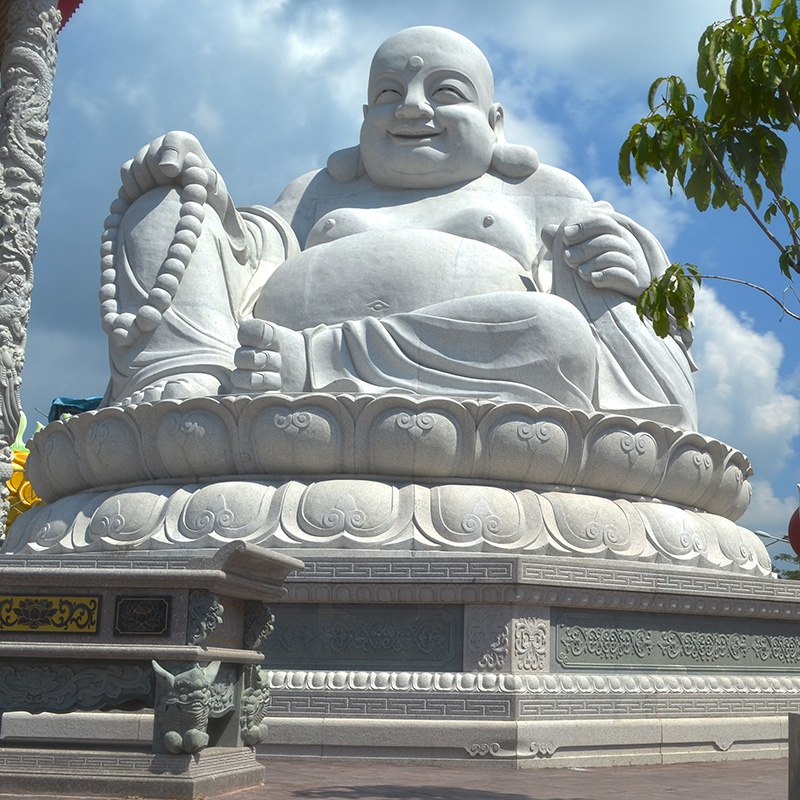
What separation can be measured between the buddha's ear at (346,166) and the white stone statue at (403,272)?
0.01m

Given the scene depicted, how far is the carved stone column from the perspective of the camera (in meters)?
9.40

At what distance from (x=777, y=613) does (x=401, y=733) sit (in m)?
2.77

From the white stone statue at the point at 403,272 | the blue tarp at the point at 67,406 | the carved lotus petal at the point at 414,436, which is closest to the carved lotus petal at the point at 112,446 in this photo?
the white stone statue at the point at 403,272

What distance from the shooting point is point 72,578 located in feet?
13.9

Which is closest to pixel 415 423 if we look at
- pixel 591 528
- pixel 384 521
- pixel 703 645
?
pixel 384 521

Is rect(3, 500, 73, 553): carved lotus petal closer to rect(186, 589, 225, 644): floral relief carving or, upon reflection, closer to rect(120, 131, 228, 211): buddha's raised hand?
rect(120, 131, 228, 211): buddha's raised hand

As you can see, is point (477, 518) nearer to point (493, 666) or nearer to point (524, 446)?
point (524, 446)

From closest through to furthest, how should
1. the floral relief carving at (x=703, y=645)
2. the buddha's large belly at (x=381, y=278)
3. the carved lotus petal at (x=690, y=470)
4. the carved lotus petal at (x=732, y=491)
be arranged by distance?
1. the floral relief carving at (x=703, y=645)
2. the carved lotus petal at (x=690, y=470)
3. the carved lotus petal at (x=732, y=491)
4. the buddha's large belly at (x=381, y=278)

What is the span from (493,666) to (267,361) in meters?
2.43

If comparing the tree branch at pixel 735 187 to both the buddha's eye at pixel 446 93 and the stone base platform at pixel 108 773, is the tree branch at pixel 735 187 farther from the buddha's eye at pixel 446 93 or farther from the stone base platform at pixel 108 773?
the buddha's eye at pixel 446 93

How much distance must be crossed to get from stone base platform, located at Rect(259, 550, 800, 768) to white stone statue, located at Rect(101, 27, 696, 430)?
4.70 feet

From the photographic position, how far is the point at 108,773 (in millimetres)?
4066

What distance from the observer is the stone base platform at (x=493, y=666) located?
5.66 m

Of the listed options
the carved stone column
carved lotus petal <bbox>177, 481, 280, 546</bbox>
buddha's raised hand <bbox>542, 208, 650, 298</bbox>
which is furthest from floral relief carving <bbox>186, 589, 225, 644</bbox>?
the carved stone column
